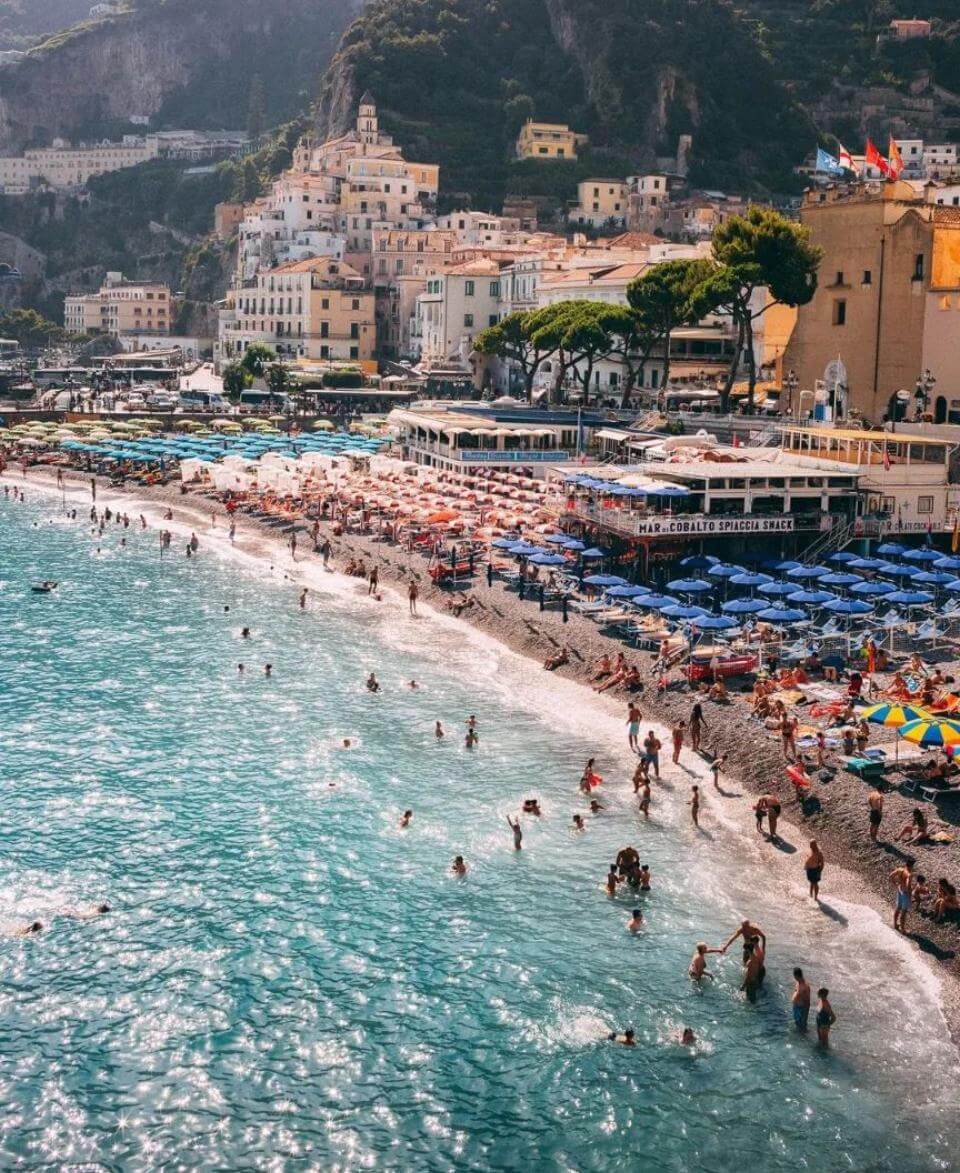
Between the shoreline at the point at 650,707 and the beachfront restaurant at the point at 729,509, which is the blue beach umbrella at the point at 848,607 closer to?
the shoreline at the point at 650,707

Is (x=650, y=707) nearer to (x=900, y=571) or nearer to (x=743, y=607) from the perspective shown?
(x=743, y=607)

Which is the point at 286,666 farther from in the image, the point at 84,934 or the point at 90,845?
the point at 84,934

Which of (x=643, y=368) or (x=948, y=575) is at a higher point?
(x=643, y=368)

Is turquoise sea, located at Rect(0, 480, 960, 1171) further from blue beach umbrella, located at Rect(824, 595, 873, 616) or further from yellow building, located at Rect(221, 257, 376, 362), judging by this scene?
yellow building, located at Rect(221, 257, 376, 362)

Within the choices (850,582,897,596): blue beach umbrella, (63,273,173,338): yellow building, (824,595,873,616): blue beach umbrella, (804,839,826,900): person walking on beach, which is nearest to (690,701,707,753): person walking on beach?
(824,595,873,616): blue beach umbrella

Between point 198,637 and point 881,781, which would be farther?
point 198,637

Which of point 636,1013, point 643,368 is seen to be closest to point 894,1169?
point 636,1013
